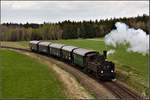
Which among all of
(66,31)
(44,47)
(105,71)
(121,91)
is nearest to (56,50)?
(44,47)

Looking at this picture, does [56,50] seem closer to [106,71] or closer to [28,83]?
[106,71]

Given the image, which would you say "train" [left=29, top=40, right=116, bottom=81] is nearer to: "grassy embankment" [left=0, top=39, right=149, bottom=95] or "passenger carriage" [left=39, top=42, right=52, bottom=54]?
"grassy embankment" [left=0, top=39, right=149, bottom=95]

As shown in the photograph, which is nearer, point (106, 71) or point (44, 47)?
point (106, 71)

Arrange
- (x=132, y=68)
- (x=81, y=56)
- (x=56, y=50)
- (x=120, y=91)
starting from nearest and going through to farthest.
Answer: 1. (x=120, y=91)
2. (x=81, y=56)
3. (x=132, y=68)
4. (x=56, y=50)

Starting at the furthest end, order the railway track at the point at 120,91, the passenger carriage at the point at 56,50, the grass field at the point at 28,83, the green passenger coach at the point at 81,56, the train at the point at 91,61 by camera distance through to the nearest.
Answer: the passenger carriage at the point at 56,50, the green passenger coach at the point at 81,56, the train at the point at 91,61, the railway track at the point at 120,91, the grass field at the point at 28,83

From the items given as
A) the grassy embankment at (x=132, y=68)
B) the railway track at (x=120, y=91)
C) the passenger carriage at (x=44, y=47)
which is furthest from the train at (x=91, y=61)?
the passenger carriage at (x=44, y=47)

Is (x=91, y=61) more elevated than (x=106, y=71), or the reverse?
(x=91, y=61)

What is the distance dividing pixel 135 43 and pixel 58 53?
18491mm

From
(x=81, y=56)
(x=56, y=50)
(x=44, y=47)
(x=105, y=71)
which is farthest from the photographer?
(x=44, y=47)

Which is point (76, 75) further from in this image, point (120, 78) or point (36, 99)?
point (36, 99)

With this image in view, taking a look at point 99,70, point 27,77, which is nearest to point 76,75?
point 99,70

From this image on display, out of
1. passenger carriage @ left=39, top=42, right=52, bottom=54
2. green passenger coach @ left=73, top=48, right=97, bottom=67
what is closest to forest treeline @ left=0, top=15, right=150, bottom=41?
passenger carriage @ left=39, top=42, right=52, bottom=54

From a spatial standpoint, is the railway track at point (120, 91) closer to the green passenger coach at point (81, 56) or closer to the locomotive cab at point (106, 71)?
the locomotive cab at point (106, 71)

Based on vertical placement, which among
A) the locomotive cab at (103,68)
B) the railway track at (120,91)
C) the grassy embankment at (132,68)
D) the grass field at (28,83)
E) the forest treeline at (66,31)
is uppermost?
the forest treeline at (66,31)
